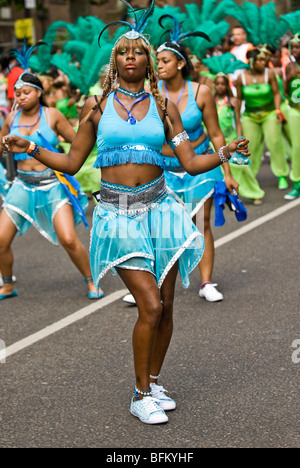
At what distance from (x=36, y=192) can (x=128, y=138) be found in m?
2.81

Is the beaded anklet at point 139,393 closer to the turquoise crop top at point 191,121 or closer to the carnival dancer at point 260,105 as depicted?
the turquoise crop top at point 191,121

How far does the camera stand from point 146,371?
4.33 m

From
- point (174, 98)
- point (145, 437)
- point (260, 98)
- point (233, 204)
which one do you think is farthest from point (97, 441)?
point (260, 98)

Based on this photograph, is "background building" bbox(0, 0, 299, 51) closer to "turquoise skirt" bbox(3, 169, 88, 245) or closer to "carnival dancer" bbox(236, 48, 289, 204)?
"carnival dancer" bbox(236, 48, 289, 204)

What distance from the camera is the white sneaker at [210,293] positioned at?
654cm

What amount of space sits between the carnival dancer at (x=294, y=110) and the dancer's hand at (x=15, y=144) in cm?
653

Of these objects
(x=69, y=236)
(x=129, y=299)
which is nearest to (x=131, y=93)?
(x=129, y=299)

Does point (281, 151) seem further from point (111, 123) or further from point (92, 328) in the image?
point (111, 123)

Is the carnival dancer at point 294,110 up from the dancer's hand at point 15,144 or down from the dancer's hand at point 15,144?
down

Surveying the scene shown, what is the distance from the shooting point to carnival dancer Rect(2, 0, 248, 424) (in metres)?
4.29

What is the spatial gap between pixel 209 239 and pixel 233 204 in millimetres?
638
